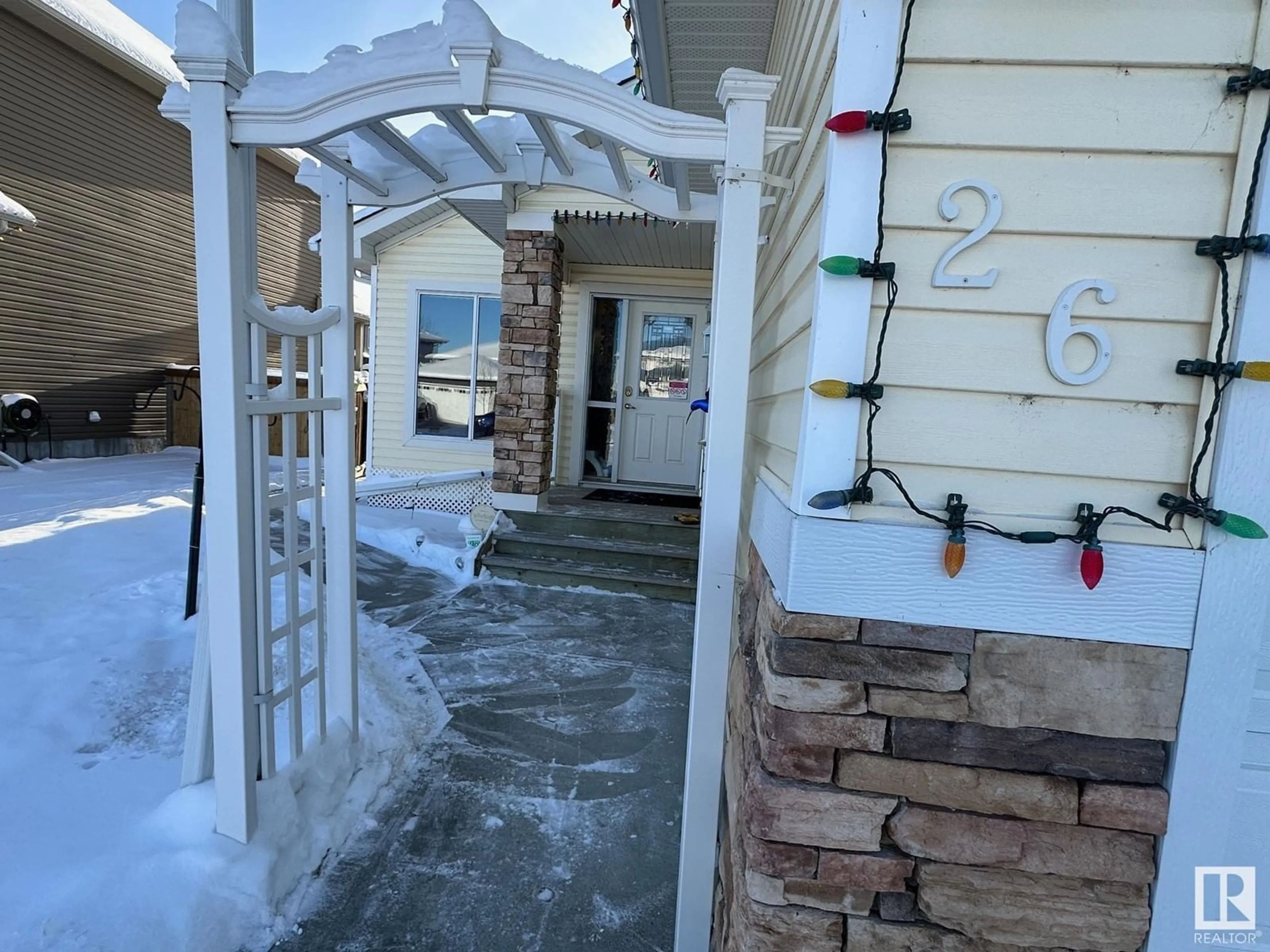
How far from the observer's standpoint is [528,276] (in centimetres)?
543

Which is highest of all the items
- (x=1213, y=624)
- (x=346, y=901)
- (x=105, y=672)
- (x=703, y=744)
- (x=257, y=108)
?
(x=257, y=108)

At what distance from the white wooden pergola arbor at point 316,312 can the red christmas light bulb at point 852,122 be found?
1.62 feet

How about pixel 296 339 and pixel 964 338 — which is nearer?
pixel 964 338

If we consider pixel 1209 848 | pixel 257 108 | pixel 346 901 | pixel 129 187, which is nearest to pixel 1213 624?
pixel 1209 848

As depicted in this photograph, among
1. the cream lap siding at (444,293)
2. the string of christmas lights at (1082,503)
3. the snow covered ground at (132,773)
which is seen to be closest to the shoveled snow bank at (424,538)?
the cream lap siding at (444,293)

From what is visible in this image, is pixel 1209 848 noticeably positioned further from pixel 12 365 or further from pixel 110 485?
pixel 12 365

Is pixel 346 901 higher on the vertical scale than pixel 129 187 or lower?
lower

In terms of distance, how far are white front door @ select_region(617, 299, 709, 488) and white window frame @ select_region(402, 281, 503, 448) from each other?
1516mm

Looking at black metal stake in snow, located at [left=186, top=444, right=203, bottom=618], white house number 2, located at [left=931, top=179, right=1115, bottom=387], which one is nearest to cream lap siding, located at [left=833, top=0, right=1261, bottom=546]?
white house number 2, located at [left=931, top=179, right=1115, bottom=387]

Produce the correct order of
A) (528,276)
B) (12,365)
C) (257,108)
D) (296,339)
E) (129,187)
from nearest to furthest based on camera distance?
1. (257,108)
2. (296,339)
3. (528,276)
4. (12,365)
5. (129,187)

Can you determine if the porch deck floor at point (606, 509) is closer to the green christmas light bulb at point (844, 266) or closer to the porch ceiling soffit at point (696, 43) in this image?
the porch ceiling soffit at point (696, 43)

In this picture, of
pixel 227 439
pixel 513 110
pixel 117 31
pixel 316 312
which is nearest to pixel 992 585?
pixel 513 110

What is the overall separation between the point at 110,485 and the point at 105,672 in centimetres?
476

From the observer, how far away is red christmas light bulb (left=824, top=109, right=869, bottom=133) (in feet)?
3.94
